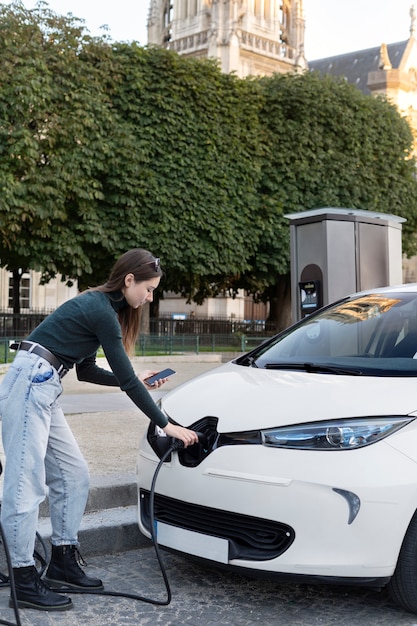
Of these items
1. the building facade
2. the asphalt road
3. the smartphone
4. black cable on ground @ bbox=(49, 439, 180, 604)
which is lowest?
the asphalt road

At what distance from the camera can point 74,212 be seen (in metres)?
25.3

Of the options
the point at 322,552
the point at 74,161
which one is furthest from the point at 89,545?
the point at 74,161

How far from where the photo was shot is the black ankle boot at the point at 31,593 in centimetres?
360

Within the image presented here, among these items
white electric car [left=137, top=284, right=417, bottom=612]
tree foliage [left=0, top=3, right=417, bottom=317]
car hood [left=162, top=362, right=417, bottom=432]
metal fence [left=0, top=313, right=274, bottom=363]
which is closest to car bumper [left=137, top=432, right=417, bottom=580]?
white electric car [left=137, top=284, right=417, bottom=612]

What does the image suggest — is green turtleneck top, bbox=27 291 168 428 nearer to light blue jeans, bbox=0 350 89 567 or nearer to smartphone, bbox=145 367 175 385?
light blue jeans, bbox=0 350 89 567

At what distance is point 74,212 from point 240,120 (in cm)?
744

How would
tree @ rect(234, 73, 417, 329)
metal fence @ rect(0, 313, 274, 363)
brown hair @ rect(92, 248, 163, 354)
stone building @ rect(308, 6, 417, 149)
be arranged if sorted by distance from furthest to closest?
stone building @ rect(308, 6, 417, 149)
tree @ rect(234, 73, 417, 329)
metal fence @ rect(0, 313, 274, 363)
brown hair @ rect(92, 248, 163, 354)

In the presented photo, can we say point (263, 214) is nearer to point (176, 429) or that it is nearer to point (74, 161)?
point (74, 161)

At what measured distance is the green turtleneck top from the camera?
359 centimetres

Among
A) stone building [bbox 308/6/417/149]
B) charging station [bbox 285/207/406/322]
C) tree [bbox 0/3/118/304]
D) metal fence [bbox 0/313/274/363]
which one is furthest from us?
stone building [bbox 308/6/417/149]

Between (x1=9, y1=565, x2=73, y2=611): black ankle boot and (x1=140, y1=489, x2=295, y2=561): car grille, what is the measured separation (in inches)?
26.6

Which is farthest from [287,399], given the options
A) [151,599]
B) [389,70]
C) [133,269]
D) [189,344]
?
[389,70]

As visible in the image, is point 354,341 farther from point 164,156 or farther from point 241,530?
point 164,156

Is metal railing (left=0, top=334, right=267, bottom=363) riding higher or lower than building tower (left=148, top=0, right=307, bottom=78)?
lower
